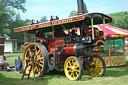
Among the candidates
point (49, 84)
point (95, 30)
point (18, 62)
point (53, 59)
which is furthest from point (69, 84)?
point (18, 62)

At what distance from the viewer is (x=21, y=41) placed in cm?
5097

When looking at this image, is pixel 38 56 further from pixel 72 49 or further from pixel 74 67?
pixel 74 67

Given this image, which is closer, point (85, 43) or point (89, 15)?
point (89, 15)

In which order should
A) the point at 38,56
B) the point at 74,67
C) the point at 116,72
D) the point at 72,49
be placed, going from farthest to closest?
1. the point at 116,72
2. the point at 38,56
3. the point at 72,49
4. the point at 74,67

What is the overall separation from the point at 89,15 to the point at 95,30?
79 centimetres

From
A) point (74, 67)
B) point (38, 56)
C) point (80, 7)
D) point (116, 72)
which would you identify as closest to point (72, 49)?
point (74, 67)

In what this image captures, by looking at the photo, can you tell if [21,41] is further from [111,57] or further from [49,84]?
[49,84]

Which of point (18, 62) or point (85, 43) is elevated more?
point (85, 43)

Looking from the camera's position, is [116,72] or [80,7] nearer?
[116,72]

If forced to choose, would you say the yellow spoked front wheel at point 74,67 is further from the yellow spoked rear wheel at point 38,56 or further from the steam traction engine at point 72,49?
the yellow spoked rear wheel at point 38,56

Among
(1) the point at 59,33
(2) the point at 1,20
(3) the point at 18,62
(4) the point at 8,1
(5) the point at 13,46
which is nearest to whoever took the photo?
(1) the point at 59,33

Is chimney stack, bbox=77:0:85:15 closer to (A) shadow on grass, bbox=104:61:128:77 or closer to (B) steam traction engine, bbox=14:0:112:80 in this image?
(B) steam traction engine, bbox=14:0:112:80

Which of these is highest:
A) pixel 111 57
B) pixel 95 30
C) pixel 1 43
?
pixel 95 30

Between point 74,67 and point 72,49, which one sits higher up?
point 72,49
